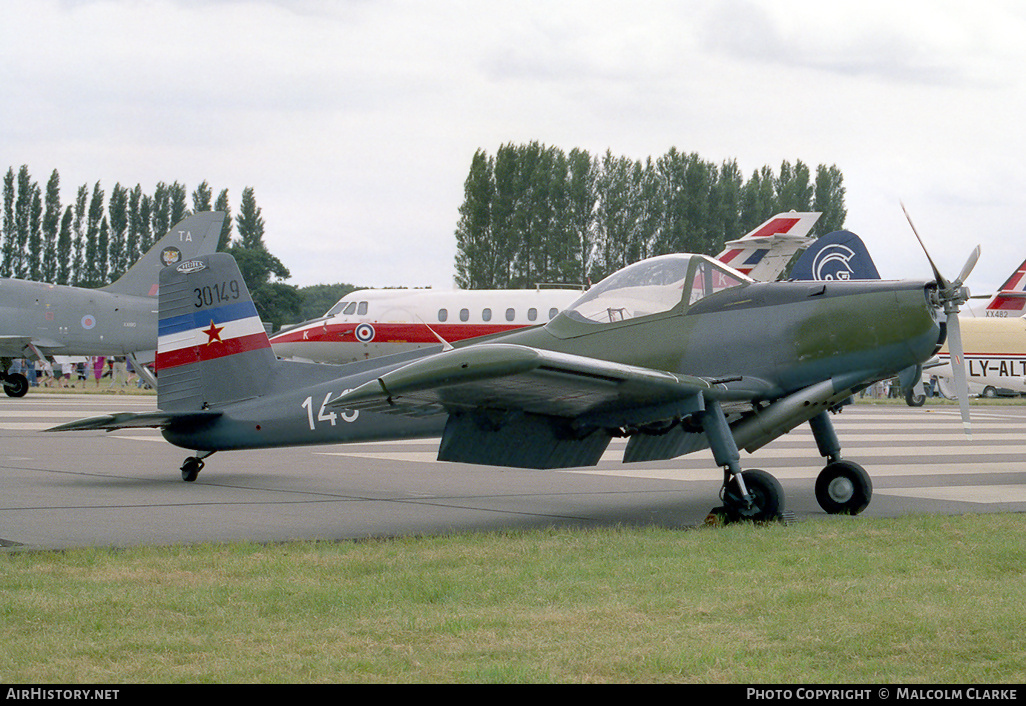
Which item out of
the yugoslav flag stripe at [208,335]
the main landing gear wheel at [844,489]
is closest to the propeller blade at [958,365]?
the main landing gear wheel at [844,489]

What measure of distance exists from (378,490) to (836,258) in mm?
14589

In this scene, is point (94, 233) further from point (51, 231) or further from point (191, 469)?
point (191, 469)

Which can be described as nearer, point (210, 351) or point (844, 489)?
point (844, 489)

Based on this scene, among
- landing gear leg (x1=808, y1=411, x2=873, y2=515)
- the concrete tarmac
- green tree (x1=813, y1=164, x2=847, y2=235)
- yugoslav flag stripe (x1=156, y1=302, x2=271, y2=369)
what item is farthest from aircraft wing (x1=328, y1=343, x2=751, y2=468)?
green tree (x1=813, y1=164, x2=847, y2=235)

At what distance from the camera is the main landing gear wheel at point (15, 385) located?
93.4 ft

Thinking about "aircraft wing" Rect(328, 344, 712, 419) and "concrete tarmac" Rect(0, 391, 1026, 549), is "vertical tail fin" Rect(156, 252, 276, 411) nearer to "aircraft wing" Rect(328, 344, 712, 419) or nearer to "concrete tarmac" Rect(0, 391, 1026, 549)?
"concrete tarmac" Rect(0, 391, 1026, 549)

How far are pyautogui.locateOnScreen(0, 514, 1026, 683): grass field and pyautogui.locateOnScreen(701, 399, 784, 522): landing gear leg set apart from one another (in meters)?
0.66

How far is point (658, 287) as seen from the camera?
850 cm

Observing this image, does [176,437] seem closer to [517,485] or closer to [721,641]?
[517,485]

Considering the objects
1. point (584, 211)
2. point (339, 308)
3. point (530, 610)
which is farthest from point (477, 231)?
point (530, 610)

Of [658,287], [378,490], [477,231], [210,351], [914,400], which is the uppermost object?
[477,231]

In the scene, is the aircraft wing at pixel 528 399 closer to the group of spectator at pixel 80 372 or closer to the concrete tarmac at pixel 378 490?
the concrete tarmac at pixel 378 490

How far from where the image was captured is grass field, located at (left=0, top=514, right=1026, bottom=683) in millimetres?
3801

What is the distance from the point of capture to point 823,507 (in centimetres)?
866
